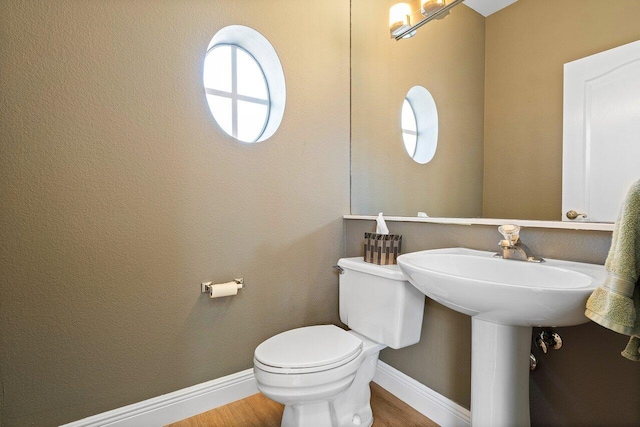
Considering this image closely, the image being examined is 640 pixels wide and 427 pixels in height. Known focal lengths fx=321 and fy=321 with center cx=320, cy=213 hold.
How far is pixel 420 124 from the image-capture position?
5.92 ft

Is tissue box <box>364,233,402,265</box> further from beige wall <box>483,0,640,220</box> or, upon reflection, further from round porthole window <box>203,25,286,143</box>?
round porthole window <box>203,25,286,143</box>

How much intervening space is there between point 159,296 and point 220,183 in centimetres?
58

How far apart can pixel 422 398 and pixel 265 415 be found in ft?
2.50

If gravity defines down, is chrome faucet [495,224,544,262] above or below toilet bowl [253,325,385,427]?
above

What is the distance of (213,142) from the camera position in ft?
5.12

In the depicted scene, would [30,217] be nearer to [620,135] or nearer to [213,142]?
[213,142]

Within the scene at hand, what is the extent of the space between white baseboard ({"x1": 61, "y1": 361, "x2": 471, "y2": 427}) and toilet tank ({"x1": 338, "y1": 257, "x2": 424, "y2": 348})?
324 mm

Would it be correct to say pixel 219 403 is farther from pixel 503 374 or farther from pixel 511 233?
pixel 511 233

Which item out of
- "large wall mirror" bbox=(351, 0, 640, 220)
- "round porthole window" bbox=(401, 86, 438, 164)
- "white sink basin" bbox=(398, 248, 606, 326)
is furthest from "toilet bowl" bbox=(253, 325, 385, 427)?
"round porthole window" bbox=(401, 86, 438, 164)

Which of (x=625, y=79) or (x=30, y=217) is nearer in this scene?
(x=625, y=79)

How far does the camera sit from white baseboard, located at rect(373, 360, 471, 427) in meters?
1.40

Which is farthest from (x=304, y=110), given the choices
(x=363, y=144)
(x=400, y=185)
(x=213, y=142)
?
(x=400, y=185)

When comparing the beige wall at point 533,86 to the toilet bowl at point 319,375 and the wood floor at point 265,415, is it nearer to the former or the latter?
the toilet bowl at point 319,375

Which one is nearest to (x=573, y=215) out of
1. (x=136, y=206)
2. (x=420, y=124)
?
(x=420, y=124)
